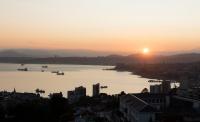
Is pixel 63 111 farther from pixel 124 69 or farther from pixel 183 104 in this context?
pixel 124 69

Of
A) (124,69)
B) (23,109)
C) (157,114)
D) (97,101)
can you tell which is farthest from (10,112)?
(124,69)

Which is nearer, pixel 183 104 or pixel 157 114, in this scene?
pixel 157 114

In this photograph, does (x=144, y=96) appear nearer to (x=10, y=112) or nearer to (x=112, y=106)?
(x=112, y=106)

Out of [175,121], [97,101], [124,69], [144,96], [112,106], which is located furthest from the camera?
[124,69]

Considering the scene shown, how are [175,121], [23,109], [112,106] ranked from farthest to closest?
[112,106], [23,109], [175,121]

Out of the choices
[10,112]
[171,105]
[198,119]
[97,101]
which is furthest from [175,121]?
[97,101]

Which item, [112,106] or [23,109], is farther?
[112,106]

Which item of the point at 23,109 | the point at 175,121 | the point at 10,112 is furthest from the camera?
the point at 10,112

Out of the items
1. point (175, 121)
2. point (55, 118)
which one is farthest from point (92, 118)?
point (175, 121)

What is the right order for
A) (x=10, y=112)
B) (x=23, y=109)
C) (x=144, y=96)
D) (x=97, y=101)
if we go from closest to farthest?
(x=23, y=109) → (x=10, y=112) → (x=144, y=96) → (x=97, y=101)
